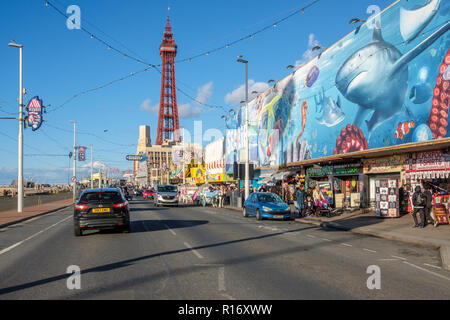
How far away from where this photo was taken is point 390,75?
2059cm

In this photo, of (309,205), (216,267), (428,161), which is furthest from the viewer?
(309,205)

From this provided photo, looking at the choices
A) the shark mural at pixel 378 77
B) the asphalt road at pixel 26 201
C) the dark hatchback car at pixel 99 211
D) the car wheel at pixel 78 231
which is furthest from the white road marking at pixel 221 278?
the asphalt road at pixel 26 201

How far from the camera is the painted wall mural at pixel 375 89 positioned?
17.7 m

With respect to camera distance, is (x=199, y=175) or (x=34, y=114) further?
(x=199, y=175)

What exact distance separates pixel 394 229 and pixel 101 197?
10816 mm

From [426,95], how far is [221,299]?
15584 mm

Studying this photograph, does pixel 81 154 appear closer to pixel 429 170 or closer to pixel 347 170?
pixel 347 170

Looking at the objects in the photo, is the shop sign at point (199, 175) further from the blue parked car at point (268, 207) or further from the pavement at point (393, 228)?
the pavement at point (393, 228)

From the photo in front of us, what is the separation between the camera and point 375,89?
862 inches

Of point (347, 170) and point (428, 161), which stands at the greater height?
point (428, 161)

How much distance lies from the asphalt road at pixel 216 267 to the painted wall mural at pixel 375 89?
7.62 m

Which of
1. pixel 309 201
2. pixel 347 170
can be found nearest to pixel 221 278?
pixel 309 201
